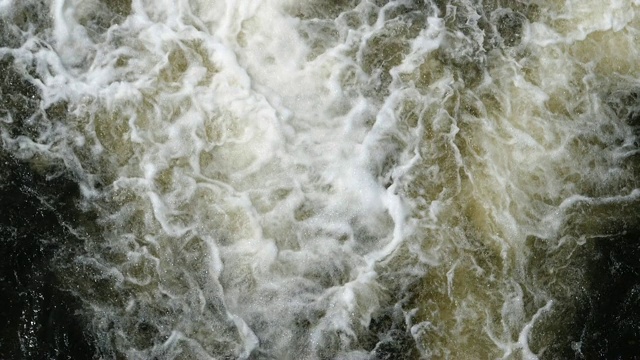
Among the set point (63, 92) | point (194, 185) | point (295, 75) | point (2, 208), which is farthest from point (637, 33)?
point (2, 208)

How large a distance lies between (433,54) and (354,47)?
0.76 meters

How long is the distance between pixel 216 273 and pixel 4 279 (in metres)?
1.68

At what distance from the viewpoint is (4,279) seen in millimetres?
4852

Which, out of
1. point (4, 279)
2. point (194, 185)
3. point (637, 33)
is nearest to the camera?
point (4, 279)

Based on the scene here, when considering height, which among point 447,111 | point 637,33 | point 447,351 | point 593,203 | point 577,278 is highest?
point 637,33

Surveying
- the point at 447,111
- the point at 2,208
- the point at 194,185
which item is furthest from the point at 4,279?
the point at 447,111

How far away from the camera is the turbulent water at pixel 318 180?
4.92 m

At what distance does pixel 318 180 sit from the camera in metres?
5.25

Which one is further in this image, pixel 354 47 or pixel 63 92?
pixel 354 47

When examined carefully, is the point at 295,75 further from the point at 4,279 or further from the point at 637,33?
the point at 637,33

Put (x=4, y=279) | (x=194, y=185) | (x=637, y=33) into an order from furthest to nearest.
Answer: (x=637, y=33)
(x=194, y=185)
(x=4, y=279)

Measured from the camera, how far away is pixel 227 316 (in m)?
4.89

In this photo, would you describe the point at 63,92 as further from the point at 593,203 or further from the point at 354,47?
the point at 593,203

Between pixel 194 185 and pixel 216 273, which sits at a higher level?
pixel 194 185
